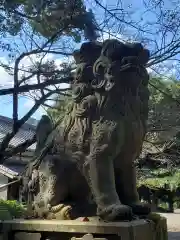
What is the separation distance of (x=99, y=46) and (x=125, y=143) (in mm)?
929

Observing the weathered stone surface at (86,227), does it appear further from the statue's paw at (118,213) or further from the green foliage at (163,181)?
the green foliage at (163,181)

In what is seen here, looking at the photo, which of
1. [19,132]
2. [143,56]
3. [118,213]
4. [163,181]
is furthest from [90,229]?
[19,132]

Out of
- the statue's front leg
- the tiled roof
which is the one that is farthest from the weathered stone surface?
the tiled roof

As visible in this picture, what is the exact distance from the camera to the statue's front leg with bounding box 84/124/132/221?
276 centimetres

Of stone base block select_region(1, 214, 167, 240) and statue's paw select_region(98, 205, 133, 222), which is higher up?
statue's paw select_region(98, 205, 133, 222)

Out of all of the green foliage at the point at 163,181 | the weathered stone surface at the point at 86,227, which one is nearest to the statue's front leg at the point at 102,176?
the weathered stone surface at the point at 86,227

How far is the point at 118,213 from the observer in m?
2.66

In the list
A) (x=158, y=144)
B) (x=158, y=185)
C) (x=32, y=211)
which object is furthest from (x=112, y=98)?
(x=158, y=185)

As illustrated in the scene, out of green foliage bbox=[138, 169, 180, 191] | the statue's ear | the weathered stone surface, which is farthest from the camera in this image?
green foliage bbox=[138, 169, 180, 191]

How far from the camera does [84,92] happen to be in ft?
10.1

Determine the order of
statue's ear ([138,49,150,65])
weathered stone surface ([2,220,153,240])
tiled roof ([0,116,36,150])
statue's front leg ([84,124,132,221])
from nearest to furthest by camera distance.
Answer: weathered stone surface ([2,220,153,240]), statue's front leg ([84,124,132,221]), statue's ear ([138,49,150,65]), tiled roof ([0,116,36,150])

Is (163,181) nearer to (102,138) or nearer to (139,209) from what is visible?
(139,209)

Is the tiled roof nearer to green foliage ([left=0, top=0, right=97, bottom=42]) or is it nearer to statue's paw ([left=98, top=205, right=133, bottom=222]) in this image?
green foliage ([left=0, top=0, right=97, bottom=42])

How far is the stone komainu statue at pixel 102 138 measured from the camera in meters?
2.85
